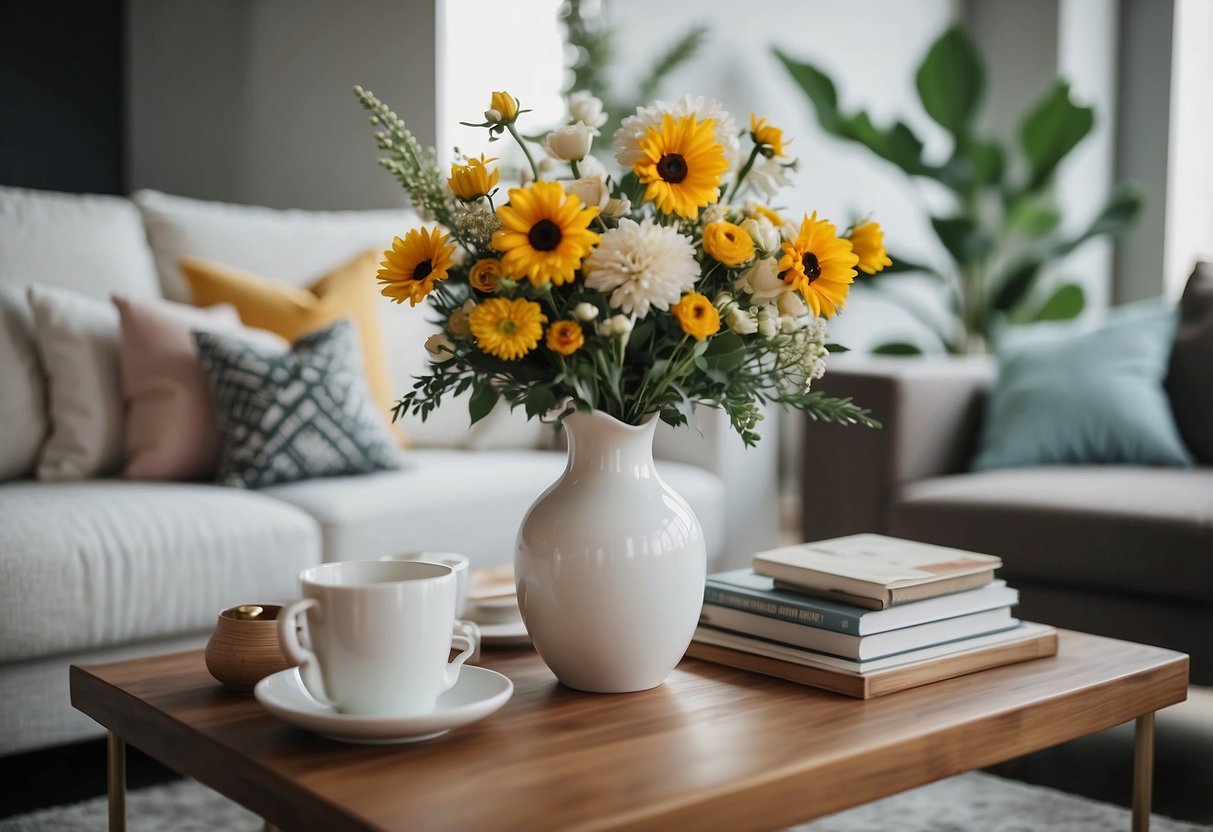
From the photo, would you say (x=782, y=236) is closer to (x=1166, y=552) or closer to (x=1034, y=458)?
(x=1166, y=552)

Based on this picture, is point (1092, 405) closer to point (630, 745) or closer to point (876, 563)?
point (876, 563)

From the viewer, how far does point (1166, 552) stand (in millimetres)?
1988

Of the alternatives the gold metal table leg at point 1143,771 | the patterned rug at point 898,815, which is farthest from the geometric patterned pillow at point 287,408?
the gold metal table leg at point 1143,771

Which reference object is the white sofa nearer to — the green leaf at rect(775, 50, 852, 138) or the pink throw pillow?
the pink throw pillow

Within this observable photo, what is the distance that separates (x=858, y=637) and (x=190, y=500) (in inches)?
48.6

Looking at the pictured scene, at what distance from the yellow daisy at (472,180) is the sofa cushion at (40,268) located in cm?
140

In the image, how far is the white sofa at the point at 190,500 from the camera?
172 cm

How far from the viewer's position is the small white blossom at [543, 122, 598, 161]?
1.08 metres

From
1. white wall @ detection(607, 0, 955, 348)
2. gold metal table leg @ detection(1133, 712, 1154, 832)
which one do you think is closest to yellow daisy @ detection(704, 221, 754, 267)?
gold metal table leg @ detection(1133, 712, 1154, 832)

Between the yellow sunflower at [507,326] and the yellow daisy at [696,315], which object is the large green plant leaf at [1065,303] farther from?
the yellow sunflower at [507,326]

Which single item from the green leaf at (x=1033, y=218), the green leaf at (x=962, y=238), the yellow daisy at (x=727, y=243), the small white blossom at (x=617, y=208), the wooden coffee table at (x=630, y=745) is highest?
the green leaf at (x=1033, y=218)

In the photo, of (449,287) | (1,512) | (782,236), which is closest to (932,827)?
(782,236)

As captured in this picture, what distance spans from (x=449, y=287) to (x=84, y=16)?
2.17 metres

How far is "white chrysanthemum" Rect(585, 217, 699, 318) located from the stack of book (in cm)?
39
